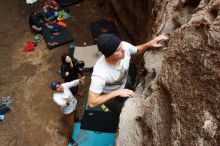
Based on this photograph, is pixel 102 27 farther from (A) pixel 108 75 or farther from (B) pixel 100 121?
(A) pixel 108 75

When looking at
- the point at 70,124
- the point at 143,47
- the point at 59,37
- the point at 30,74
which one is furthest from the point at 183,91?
the point at 59,37

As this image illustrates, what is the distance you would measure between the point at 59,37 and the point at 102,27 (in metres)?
1.29

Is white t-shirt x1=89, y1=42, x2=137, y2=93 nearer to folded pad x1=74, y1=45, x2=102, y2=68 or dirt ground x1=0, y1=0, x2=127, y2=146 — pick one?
dirt ground x1=0, y1=0, x2=127, y2=146

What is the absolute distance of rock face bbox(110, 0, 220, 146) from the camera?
3367mm

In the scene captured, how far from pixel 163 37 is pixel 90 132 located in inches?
121

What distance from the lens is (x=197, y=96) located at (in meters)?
3.50

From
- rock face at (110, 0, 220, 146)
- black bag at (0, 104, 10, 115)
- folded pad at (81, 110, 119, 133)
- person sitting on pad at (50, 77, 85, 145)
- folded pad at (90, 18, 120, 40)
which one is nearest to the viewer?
rock face at (110, 0, 220, 146)

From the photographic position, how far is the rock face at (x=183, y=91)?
3367 millimetres

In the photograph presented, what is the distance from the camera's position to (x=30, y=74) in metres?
9.23

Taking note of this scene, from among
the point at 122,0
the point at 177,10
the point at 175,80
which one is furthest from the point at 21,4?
the point at 175,80

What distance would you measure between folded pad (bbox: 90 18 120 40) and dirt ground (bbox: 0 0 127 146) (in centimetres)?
29

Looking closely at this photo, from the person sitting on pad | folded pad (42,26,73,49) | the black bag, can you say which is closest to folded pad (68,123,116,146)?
the person sitting on pad

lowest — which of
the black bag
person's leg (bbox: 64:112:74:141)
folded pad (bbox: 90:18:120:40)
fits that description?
the black bag

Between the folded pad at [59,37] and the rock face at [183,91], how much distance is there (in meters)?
5.32
